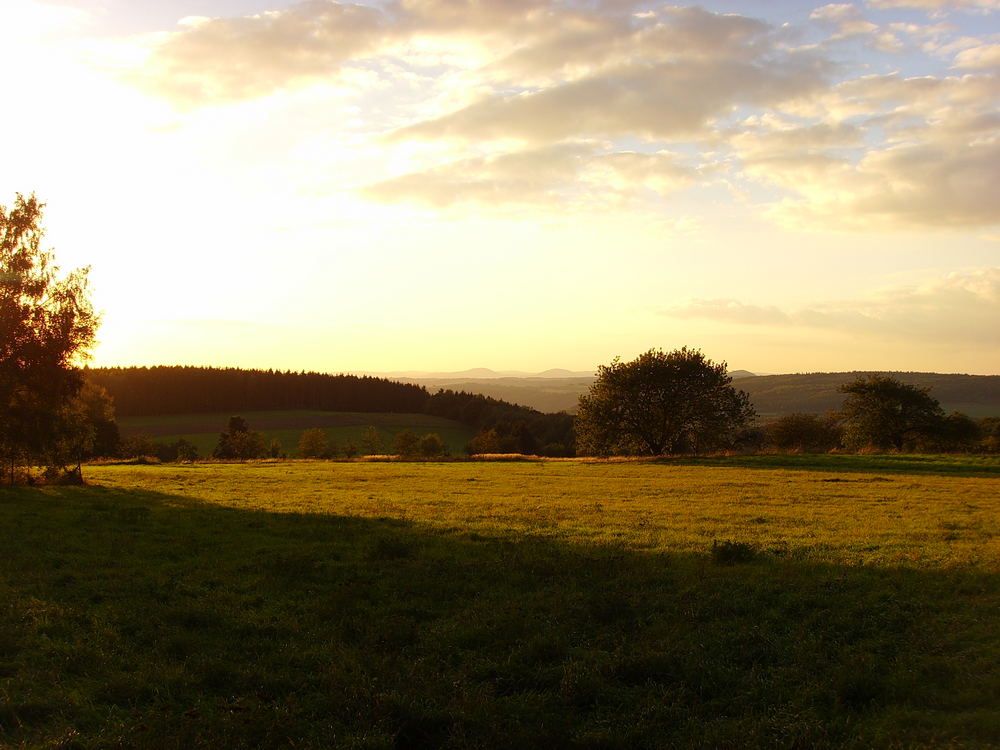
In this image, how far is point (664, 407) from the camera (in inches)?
2420

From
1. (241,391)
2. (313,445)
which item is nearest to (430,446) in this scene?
(313,445)

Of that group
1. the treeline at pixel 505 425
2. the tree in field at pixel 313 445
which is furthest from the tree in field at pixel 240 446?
the treeline at pixel 505 425

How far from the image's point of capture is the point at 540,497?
96.4 ft

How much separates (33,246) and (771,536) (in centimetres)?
3723

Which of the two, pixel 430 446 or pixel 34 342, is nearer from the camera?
pixel 34 342

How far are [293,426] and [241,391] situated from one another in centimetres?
2430

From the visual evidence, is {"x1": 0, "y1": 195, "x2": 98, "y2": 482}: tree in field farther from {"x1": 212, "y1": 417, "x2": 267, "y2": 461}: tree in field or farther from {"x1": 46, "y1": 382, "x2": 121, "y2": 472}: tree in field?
{"x1": 212, "y1": 417, "x2": 267, "y2": 461}: tree in field

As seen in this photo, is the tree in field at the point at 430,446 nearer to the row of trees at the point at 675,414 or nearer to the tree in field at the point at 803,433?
the row of trees at the point at 675,414

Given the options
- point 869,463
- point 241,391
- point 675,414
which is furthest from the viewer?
point 241,391

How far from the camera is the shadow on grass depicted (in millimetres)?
39031

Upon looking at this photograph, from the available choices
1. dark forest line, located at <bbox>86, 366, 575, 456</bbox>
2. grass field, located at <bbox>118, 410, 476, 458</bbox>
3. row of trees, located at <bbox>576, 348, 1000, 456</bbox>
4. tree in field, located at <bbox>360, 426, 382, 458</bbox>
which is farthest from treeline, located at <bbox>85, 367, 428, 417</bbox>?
row of trees, located at <bbox>576, 348, 1000, 456</bbox>

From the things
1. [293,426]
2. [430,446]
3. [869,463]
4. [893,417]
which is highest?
[893,417]

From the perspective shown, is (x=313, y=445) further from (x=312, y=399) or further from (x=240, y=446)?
(x=312, y=399)

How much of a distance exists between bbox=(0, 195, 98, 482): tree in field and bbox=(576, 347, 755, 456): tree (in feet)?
139
